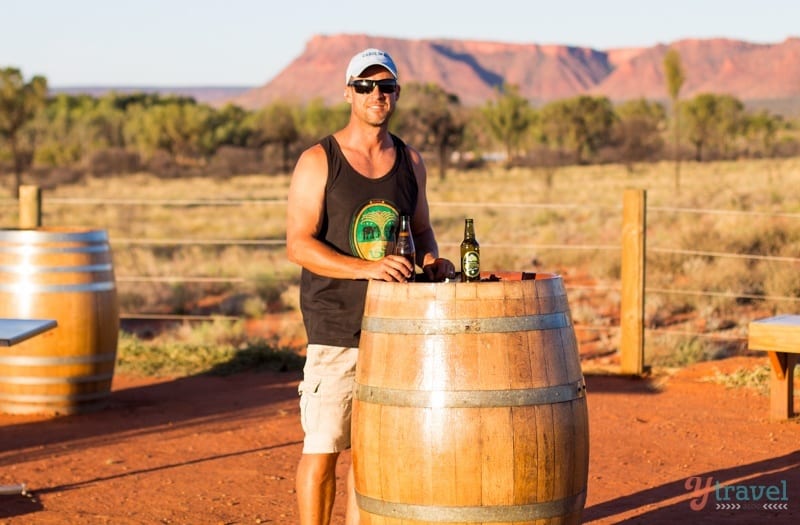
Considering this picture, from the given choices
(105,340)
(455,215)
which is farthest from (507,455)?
(455,215)

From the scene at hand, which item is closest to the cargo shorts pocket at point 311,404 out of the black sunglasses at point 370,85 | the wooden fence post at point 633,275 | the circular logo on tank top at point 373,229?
the circular logo on tank top at point 373,229

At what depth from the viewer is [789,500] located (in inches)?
240

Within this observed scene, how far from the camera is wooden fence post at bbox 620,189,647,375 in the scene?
32.0 ft

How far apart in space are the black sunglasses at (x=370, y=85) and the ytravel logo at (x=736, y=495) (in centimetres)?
275

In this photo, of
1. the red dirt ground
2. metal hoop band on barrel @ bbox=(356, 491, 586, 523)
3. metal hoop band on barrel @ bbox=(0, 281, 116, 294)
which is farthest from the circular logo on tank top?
metal hoop band on barrel @ bbox=(0, 281, 116, 294)

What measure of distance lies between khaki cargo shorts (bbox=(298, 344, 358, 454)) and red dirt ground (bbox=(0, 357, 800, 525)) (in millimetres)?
1370

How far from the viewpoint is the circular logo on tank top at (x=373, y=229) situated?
4.52 m

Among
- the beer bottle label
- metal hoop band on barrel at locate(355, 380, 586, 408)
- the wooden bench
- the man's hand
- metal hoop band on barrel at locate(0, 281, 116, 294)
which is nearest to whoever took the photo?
metal hoop band on barrel at locate(355, 380, 586, 408)

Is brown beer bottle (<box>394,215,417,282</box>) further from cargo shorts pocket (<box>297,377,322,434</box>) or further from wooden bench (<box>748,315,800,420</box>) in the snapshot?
wooden bench (<box>748,315,800,420</box>)

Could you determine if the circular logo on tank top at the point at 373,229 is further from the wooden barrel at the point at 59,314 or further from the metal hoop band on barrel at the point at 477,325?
the wooden barrel at the point at 59,314

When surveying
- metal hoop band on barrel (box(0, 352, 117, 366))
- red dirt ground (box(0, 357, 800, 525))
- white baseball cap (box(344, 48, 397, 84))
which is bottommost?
red dirt ground (box(0, 357, 800, 525))

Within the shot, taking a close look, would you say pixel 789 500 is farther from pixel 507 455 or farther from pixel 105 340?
pixel 105 340

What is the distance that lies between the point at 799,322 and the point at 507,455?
4.66 meters

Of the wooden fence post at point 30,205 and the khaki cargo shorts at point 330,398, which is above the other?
the wooden fence post at point 30,205
